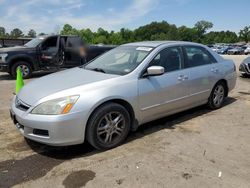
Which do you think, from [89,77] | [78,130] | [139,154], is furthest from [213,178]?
[89,77]

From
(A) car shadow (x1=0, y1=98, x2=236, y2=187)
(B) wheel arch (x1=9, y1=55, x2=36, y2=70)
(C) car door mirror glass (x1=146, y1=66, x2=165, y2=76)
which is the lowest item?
(A) car shadow (x1=0, y1=98, x2=236, y2=187)

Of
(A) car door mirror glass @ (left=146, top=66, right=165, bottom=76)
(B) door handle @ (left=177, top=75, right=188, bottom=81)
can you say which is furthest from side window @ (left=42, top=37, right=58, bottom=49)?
(A) car door mirror glass @ (left=146, top=66, right=165, bottom=76)

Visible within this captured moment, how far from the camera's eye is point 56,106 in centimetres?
383

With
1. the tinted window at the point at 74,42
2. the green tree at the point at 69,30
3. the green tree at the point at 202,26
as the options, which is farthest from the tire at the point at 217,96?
the green tree at the point at 202,26

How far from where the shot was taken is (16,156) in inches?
161

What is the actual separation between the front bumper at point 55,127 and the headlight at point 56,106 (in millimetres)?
55

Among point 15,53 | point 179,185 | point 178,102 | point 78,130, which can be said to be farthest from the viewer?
point 15,53

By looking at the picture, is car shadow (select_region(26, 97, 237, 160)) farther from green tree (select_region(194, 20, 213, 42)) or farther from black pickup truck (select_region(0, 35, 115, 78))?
green tree (select_region(194, 20, 213, 42))

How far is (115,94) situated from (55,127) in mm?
968

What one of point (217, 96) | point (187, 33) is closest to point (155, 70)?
point (217, 96)

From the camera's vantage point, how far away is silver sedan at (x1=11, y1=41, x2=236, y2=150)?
387cm

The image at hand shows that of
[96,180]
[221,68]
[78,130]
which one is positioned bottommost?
[96,180]

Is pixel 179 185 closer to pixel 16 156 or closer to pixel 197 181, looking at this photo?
pixel 197 181

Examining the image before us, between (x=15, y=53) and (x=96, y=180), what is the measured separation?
28.9 feet
